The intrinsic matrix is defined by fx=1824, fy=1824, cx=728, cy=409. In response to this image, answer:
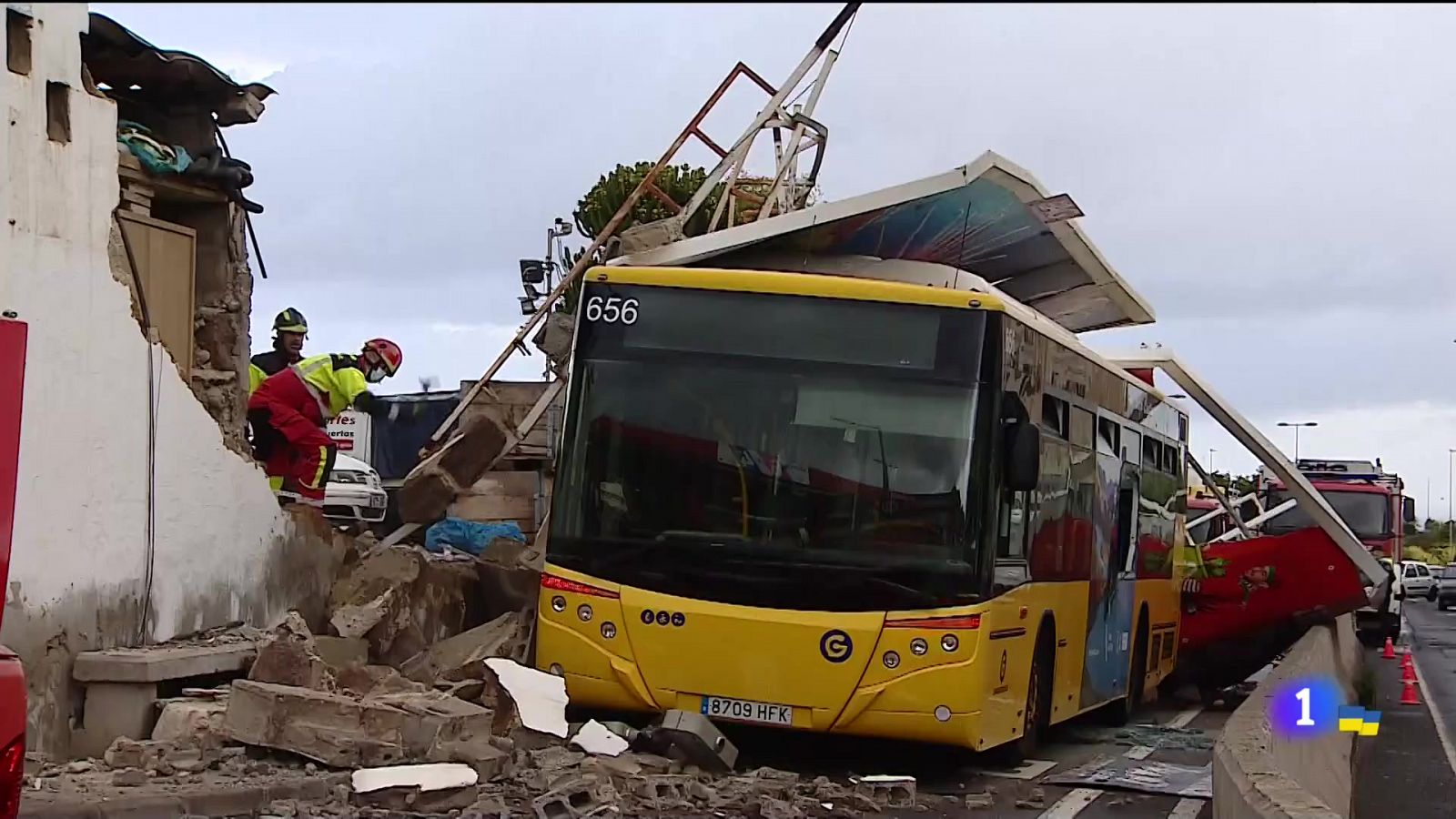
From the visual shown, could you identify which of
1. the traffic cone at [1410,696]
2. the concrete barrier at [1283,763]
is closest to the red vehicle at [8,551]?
the concrete barrier at [1283,763]

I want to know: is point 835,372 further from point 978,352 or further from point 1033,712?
point 1033,712

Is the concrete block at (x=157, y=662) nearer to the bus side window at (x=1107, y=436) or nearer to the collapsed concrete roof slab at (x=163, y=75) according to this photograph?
the collapsed concrete roof slab at (x=163, y=75)

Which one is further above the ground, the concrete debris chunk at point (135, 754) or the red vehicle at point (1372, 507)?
the red vehicle at point (1372, 507)

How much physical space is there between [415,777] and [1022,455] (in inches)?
158

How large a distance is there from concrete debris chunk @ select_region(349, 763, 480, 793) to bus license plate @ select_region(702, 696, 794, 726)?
196cm

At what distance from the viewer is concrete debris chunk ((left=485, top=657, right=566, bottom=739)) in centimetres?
1022

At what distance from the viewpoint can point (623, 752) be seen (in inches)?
394

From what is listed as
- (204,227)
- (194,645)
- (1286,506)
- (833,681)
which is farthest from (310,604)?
(1286,506)

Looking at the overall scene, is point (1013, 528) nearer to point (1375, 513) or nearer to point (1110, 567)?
point (1110, 567)

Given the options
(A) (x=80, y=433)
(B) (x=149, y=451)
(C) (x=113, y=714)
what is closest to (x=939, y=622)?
(C) (x=113, y=714)

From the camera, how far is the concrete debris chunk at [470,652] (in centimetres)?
1147

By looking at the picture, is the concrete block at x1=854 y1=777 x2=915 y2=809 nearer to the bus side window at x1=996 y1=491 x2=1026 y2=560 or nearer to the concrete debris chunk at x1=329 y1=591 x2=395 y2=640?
the bus side window at x1=996 y1=491 x2=1026 y2=560

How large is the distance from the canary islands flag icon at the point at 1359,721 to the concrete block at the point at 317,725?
7.95 metres

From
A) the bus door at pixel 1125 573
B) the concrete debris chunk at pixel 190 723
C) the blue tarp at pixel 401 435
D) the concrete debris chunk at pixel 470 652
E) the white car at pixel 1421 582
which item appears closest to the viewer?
the concrete debris chunk at pixel 190 723
